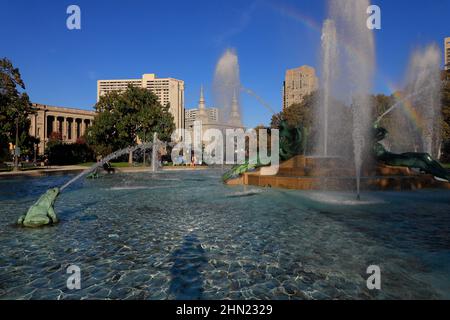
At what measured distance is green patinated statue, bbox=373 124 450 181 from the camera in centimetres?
1675

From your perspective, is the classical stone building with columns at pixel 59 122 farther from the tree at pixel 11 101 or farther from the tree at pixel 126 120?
the tree at pixel 11 101

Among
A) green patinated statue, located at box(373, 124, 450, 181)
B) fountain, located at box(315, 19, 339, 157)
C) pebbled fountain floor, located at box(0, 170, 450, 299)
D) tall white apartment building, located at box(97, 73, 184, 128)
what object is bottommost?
pebbled fountain floor, located at box(0, 170, 450, 299)

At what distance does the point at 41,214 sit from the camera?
820 cm

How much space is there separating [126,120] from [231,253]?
48.5 meters

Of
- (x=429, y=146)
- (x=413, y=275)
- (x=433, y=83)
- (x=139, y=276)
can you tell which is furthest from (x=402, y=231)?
(x=429, y=146)

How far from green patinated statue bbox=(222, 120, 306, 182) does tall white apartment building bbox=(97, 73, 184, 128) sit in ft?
423

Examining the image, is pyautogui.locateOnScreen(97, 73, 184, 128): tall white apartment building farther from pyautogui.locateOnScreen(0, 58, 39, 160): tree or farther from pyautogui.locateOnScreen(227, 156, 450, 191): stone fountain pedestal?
pyautogui.locateOnScreen(227, 156, 450, 191): stone fountain pedestal

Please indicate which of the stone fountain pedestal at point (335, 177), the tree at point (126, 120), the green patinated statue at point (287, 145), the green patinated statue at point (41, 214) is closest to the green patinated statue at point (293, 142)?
the green patinated statue at point (287, 145)

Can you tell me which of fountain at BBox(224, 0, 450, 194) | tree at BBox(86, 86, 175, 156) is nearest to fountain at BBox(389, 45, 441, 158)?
fountain at BBox(224, 0, 450, 194)

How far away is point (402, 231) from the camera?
7.36m

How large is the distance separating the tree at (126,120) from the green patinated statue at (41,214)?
4396 cm

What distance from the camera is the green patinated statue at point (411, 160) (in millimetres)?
16750

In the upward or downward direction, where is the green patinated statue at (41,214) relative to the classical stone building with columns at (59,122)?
downward
